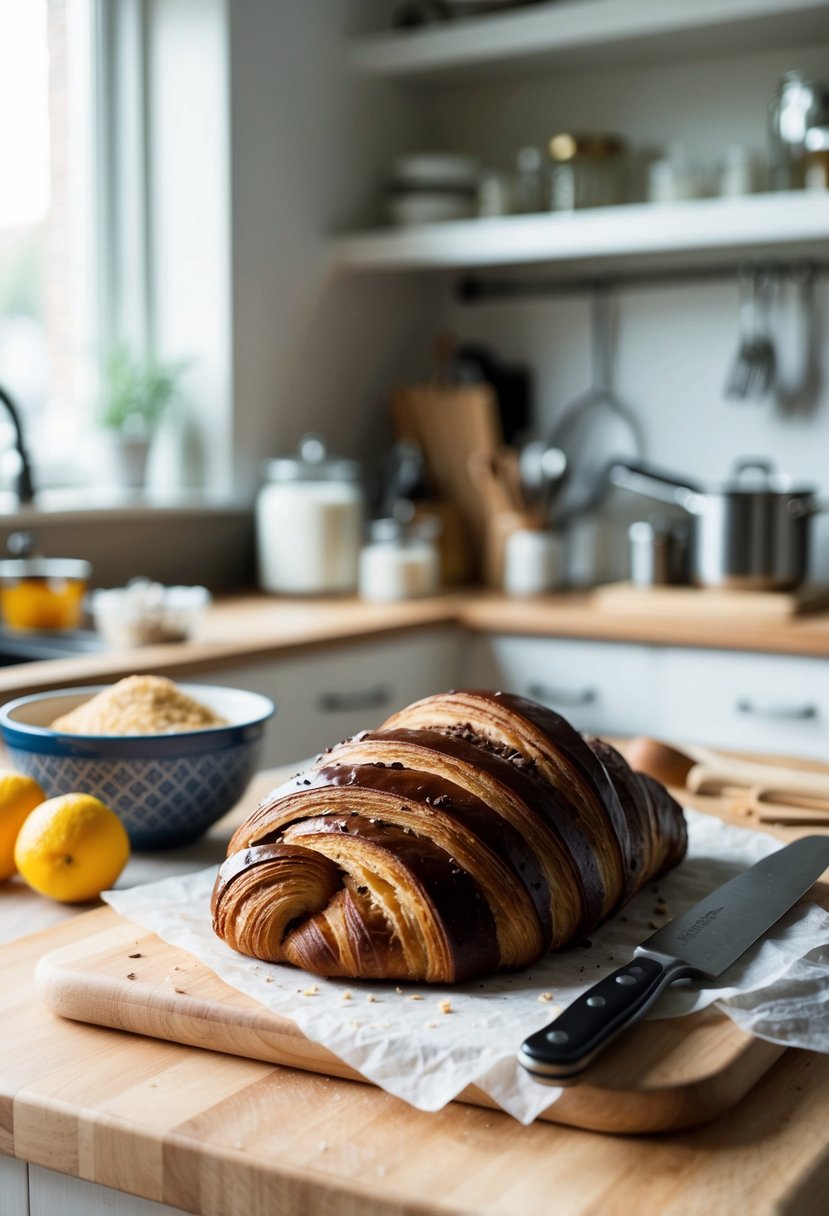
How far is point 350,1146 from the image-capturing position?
0.64 m

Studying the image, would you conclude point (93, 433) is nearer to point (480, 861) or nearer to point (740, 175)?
point (740, 175)

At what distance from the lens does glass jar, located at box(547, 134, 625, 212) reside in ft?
9.65

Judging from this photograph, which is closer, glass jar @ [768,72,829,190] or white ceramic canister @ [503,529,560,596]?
glass jar @ [768,72,829,190]

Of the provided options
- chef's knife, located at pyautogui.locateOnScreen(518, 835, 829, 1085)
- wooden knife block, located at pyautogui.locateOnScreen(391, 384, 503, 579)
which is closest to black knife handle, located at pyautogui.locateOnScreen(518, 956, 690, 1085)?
chef's knife, located at pyautogui.locateOnScreen(518, 835, 829, 1085)

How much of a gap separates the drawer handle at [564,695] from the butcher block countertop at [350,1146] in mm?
1826

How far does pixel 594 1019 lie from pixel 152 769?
0.47 meters

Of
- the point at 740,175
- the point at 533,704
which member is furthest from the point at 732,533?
the point at 533,704

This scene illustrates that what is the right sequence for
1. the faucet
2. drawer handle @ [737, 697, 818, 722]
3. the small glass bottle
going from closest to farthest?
drawer handle @ [737, 697, 818, 722], the faucet, the small glass bottle

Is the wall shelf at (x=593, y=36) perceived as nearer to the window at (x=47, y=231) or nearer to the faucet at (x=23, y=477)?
the window at (x=47, y=231)

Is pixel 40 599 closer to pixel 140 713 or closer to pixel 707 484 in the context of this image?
pixel 140 713

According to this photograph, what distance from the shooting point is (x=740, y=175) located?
278 cm

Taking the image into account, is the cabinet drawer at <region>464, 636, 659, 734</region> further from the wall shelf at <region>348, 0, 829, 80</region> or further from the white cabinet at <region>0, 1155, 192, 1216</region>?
the white cabinet at <region>0, 1155, 192, 1216</region>

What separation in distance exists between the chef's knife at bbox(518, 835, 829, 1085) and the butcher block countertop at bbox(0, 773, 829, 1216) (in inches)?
1.8

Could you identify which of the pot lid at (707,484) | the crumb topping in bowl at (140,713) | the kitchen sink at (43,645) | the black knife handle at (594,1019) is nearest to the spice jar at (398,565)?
the pot lid at (707,484)
